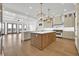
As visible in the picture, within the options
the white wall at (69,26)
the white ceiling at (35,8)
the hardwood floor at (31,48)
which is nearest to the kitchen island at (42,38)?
the hardwood floor at (31,48)

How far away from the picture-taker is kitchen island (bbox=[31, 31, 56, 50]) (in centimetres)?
254

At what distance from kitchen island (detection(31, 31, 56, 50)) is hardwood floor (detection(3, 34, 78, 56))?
0.28ft

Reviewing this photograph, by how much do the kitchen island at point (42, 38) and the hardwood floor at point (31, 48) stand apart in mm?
85

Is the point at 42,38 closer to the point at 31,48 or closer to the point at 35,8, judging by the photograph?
the point at 31,48

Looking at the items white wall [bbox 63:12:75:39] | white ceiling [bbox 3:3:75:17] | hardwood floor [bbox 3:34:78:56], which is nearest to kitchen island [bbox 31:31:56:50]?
hardwood floor [bbox 3:34:78:56]

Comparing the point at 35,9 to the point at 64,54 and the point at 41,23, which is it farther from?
the point at 64,54

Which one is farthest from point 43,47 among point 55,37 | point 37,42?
point 55,37

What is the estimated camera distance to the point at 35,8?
8.29 feet

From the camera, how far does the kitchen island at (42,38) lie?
254 centimetres

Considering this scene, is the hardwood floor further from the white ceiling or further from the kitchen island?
the white ceiling

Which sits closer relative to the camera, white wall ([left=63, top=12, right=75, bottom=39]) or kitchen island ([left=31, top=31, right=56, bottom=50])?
white wall ([left=63, top=12, right=75, bottom=39])

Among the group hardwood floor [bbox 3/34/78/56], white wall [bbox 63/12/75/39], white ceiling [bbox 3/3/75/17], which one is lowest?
hardwood floor [bbox 3/34/78/56]

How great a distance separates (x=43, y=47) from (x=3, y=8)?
1307 millimetres

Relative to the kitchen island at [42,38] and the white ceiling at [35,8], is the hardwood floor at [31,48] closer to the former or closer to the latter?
the kitchen island at [42,38]
